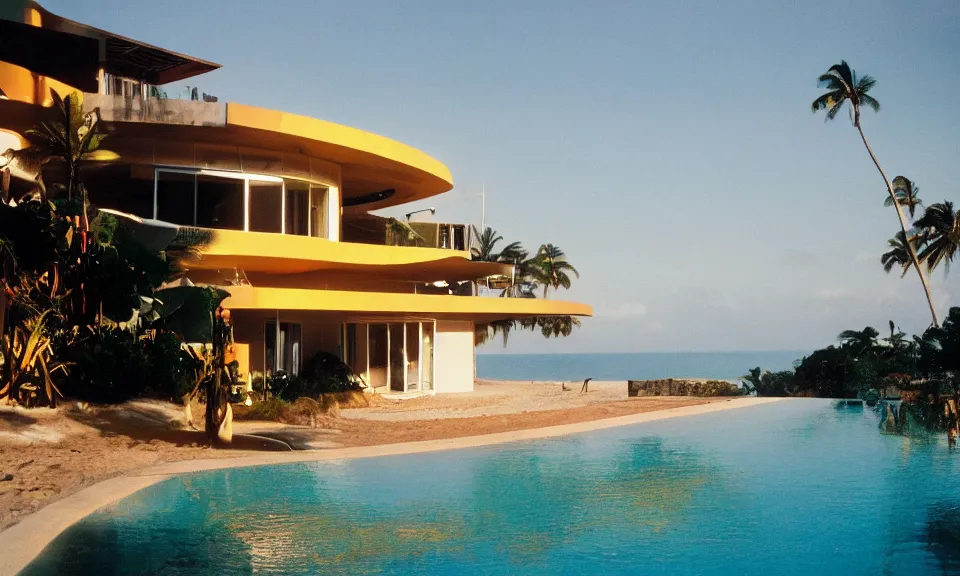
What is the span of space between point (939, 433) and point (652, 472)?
26.3 feet

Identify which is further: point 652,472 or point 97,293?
point 97,293

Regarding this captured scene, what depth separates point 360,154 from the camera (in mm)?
29141

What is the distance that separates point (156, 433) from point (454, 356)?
1586 cm

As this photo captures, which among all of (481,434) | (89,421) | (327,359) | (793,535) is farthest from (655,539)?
(327,359)

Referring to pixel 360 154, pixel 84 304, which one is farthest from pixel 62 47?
pixel 84 304

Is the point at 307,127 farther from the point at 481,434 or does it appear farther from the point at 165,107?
the point at 481,434

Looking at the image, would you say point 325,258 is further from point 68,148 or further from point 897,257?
point 897,257

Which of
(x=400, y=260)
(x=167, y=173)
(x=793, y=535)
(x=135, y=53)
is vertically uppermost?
(x=135, y=53)

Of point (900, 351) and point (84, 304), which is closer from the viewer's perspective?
point (84, 304)

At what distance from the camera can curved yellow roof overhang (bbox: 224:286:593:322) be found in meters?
24.5

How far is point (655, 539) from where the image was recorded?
10977 millimetres

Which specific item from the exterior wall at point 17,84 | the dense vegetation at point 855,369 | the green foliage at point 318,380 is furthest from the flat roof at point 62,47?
the dense vegetation at point 855,369

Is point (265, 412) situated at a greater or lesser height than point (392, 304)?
lesser

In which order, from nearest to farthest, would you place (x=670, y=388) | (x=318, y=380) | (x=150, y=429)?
(x=150, y=429) → (x=318, y=380) → (x=670, y=388)
